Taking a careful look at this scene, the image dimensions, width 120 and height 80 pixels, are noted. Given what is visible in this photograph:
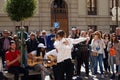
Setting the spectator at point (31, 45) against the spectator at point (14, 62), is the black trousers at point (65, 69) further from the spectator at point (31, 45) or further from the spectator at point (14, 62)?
the spectator at point (31, 45)

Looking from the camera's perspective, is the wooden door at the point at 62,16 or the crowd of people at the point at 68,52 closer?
the crowd of people at the point at 68,52

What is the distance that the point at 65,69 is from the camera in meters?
12.8

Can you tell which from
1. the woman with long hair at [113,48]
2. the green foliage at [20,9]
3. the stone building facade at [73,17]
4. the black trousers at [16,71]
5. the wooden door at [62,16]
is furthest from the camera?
the wooden door at [62,16]

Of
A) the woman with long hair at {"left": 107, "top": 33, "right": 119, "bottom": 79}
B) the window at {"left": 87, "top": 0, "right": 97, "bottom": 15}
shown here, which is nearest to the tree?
the window at {"left": 87, "top": 0, "right": 97, "bottom": 15}

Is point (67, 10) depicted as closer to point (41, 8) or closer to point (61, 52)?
point (41, 8)

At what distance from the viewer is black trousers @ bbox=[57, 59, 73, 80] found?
1270cm

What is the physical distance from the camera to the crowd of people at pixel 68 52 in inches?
503

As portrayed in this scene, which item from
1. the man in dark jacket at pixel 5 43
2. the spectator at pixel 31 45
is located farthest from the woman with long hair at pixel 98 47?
the man in dark jacket at pixel 5 43

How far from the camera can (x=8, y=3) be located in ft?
114

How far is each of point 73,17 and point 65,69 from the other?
2862cm

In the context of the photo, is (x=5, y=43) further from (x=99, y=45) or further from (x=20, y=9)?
(x=20, y=9)

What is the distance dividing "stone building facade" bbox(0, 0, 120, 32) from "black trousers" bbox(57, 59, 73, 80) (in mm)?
25869

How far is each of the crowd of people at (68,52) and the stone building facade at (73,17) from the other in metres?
19.6

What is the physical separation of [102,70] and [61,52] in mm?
4888
